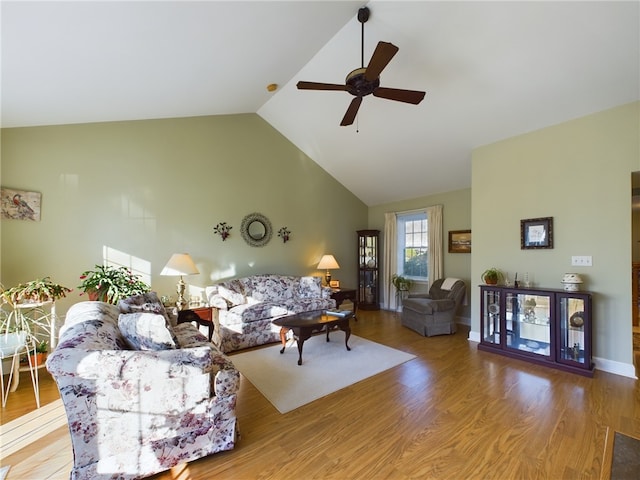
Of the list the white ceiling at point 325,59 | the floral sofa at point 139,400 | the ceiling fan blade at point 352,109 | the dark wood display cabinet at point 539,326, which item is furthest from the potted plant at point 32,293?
the dark wood display cabinet at point 539,326

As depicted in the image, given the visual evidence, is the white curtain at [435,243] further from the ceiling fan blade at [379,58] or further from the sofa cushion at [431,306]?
the ceiling fan blade at [379,58]

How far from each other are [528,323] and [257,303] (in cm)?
374

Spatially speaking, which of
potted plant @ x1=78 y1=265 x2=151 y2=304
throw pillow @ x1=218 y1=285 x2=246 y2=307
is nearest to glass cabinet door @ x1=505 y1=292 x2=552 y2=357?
throw pillow @ x1=218 y1=285 x2=246 y2=307

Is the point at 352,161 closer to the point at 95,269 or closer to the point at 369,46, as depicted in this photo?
the point at 369,46

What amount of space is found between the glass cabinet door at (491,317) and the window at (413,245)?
6.76 ft

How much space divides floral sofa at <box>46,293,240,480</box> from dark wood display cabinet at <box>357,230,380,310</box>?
16.1 ft

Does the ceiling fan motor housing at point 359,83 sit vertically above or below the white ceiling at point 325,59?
below

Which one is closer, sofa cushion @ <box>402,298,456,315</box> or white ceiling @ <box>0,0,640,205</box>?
white ceiling @ <box>0,0,640,205</box>

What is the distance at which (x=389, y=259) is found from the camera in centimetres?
654

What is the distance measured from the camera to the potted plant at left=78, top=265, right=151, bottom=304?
3277mm

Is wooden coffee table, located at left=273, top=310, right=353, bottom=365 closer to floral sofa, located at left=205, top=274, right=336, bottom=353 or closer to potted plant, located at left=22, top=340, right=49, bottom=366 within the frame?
floral sofa, located at left=205, top=274, right=336, bottom=353

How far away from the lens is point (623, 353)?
3.06m

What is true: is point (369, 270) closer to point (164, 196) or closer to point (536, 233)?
point (536, 233)

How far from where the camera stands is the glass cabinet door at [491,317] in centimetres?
380
